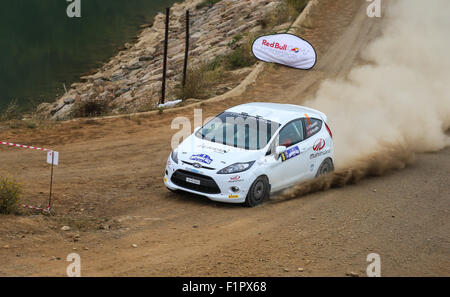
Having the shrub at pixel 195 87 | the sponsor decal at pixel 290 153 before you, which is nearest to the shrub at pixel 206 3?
the shrub at pixel 195 87

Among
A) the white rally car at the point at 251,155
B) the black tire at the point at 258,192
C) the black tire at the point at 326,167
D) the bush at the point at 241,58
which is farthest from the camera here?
the bush at the point at 241,58

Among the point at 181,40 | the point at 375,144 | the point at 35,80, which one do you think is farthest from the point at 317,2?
the point at 375,144

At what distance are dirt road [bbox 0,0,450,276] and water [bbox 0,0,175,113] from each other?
14.9 metres

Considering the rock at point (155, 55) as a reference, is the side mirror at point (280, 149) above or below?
below

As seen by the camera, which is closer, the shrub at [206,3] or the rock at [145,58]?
the rock at [145,58]

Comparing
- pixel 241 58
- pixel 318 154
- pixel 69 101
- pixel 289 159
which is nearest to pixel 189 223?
pixel 289 159

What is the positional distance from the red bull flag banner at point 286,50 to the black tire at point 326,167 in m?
11.5

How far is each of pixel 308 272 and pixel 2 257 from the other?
457 centimetres

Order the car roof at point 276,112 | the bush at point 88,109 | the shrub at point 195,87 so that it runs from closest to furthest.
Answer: the car roof at point 276,112 → the bush at point 88,109 → the shrub at point 195,87

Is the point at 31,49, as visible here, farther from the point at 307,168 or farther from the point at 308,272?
the point at 308,272

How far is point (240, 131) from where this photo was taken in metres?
13.1

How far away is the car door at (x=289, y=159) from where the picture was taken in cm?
1273

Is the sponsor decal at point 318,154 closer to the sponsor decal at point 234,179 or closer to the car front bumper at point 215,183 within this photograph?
the car front bumper at point 215,183

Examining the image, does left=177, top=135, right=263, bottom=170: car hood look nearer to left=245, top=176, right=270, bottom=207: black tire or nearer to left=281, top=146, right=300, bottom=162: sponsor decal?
left=245, top=176, right=270, bottom=207: black tire
